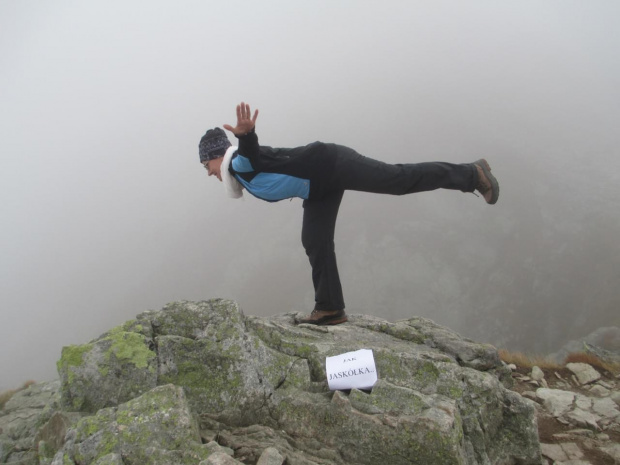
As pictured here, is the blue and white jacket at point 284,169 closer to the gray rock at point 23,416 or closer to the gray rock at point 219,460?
the gray rock at point 219,460

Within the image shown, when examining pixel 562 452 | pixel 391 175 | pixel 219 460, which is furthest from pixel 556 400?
pixel 219 460

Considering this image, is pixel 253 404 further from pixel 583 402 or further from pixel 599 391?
pixel 599 391

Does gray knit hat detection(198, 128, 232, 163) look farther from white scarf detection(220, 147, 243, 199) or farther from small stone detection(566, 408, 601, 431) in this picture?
small stone detection(566, 408, 601, 431)

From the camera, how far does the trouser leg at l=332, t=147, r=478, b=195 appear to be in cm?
487

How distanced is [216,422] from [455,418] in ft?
6.92

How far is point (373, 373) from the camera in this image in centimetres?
400

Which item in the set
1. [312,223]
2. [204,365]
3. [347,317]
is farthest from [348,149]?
[204,365]

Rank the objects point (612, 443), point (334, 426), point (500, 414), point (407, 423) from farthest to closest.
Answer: point (612, 443), point (500, 414), point (334, 426), point (407, 423)

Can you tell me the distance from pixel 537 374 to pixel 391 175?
5.11 m

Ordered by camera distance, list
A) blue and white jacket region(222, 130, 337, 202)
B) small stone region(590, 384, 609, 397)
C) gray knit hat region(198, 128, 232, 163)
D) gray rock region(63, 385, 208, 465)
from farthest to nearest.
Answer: small stone region(590, 384, 609, 397) → gray knit hat region(198, 128, 232, 163) → blue and white jacket region(222, 130, 337, 202) → gray rock region(63, 385, 208, 465)

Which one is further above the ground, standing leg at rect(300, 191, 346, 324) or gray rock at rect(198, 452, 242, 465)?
standing leg at rect(300, 191, 346, 324)

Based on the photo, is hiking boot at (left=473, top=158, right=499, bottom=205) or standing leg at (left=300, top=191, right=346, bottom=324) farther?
standing leg at (left=300, top=191, right=346, bottom=324)

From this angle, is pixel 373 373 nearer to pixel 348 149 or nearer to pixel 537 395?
pixel 348 149

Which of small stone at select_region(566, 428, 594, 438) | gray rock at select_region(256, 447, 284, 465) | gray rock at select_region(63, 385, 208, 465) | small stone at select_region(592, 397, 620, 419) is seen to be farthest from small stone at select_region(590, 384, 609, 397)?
gray rock at select_region(63, 385, 208, 465)
